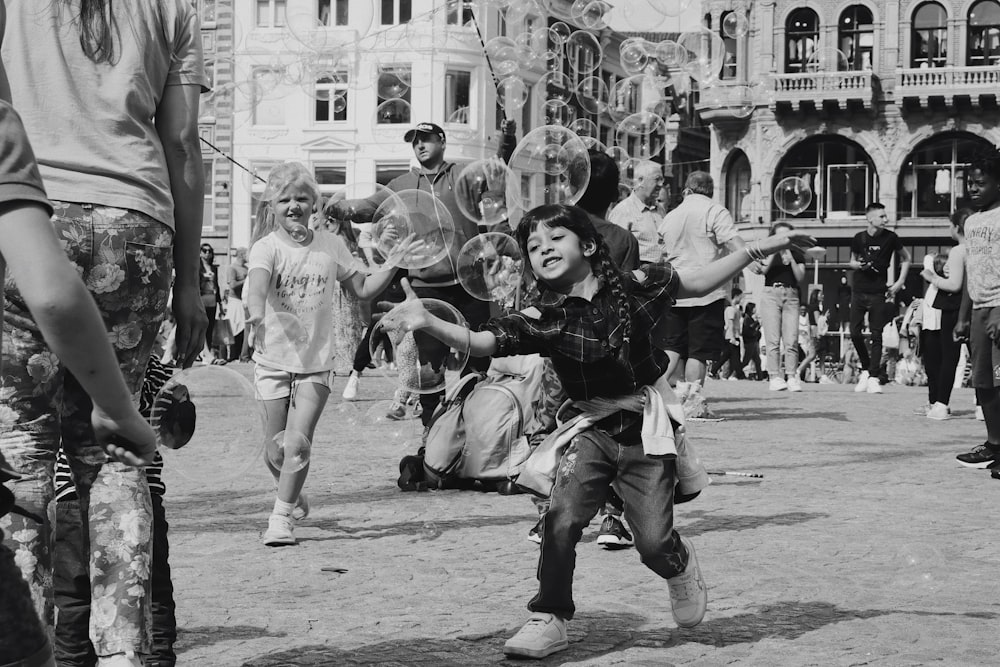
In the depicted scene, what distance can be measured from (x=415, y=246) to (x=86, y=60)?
424cm

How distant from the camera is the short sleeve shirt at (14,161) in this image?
195 cm

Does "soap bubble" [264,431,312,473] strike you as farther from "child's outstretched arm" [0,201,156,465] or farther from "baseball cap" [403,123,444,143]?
"child's outstretched arm" [0,201,156,465]

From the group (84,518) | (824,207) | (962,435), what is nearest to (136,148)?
(84,518)

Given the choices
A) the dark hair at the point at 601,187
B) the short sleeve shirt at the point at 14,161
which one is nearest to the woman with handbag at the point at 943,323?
the dark hair at the point at 601,187

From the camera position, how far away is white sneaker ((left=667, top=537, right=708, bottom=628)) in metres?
3.98

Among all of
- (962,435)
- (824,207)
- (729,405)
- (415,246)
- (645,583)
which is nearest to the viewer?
(645,583)

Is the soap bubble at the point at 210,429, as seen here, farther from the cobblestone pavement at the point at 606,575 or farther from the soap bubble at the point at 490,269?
the soap bubble at the point at 490,269

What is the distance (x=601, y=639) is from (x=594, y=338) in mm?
864

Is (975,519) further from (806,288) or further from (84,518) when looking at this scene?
(806,288)

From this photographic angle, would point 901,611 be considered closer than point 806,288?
Yes

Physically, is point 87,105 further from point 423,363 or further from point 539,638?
point 423,363

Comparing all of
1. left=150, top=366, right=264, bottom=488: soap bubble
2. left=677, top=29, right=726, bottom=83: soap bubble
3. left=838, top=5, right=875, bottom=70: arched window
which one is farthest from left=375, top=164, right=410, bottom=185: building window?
left=150, top=366, right=264, bottom=488: soap bubble

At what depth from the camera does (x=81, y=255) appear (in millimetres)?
2848

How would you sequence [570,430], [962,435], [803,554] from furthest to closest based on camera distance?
[962,435], [803,554], [570,430]
